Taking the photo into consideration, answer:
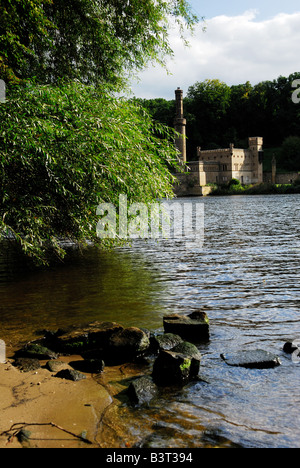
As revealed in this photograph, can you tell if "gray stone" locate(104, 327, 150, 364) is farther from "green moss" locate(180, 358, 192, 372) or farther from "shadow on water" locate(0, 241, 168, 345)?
"shadow on water" locate(0, 241, 168, 345)

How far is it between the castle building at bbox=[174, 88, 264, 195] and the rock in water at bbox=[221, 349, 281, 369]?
11493 centimetres

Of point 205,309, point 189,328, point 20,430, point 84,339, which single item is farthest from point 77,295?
point 20,430

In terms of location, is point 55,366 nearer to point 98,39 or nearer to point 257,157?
point 98,39

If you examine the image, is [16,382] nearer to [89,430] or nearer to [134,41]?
[89,430]

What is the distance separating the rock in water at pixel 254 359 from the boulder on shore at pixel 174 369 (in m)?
0.71

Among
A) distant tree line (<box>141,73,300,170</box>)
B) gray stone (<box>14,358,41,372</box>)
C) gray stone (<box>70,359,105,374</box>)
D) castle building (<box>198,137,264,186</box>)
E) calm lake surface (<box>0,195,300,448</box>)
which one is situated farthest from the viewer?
distant tree line (<box>141,73,300,170</box>)

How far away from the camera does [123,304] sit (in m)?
10.8

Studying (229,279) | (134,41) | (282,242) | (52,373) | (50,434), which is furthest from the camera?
(282,242)

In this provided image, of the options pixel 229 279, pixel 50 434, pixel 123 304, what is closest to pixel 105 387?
pixel 50 434

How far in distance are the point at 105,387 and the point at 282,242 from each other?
18343mm

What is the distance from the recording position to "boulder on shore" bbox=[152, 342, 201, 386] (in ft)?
20.8

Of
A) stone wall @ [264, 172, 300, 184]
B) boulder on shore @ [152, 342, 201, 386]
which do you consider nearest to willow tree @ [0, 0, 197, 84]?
boulder on shore @ [152, 342, 201, 386]

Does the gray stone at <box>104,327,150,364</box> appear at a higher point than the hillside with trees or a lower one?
lower

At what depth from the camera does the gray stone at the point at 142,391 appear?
5734 millimetres
